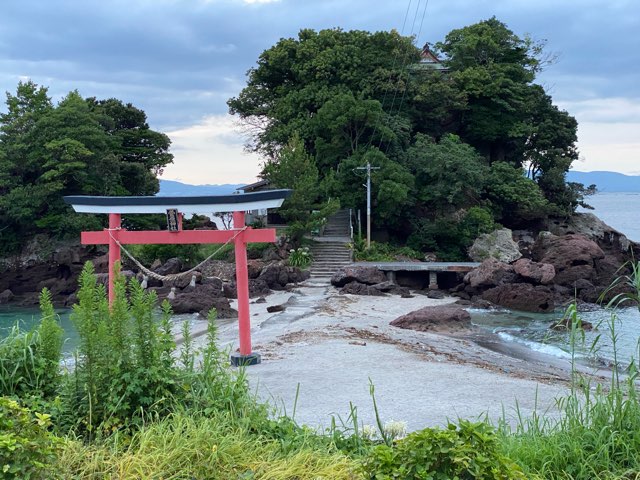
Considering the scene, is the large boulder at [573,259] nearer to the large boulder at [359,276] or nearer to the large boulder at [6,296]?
the large boulder at [359,276]

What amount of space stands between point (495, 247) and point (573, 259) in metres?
6.63

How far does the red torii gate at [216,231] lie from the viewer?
1067cm

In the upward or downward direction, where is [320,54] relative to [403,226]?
upward

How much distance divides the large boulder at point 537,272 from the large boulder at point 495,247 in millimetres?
7036

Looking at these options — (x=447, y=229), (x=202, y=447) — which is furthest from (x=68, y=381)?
(x=447, y=229)

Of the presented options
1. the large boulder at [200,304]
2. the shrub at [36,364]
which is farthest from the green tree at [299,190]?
the shrub at [36,364]

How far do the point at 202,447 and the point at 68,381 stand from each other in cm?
154

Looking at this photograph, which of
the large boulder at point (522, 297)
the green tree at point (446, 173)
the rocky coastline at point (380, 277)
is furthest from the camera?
the green tree at point (446, 173)

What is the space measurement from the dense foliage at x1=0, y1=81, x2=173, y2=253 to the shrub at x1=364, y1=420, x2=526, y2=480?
31.6 meters

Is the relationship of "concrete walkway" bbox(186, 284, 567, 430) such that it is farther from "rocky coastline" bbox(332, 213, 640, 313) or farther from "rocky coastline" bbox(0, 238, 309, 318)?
"rocky coastline" bbox(332, 213, 640, 313)

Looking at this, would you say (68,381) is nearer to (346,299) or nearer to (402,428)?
(402,428)

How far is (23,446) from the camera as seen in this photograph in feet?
10.6

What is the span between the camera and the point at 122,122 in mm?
40469

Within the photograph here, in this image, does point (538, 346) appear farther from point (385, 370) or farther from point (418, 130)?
point (418, 130)
